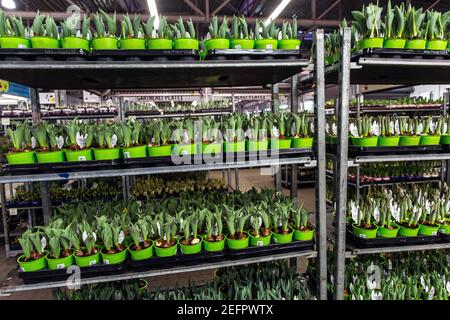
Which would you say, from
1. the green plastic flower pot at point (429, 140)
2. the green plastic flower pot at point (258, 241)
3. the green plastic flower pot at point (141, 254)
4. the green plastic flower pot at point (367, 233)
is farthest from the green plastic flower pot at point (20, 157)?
the green plastic flower pot at point (429, 140)

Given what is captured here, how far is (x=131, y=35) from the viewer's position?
5.82 feet

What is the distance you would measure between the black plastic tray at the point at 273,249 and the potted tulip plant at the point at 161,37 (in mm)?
1333

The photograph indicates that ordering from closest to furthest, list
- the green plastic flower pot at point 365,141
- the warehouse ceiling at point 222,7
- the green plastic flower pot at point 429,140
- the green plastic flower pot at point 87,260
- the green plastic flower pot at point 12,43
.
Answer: the green plastic flower pot at point 12,43
the green plastic flower pot at point 87,260
the green plastic flower pot at point 365,141
the green plastic flower pot at point 429,140
the warehouse ceiling at point 222,7

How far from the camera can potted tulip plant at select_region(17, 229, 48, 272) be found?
162 centimetres

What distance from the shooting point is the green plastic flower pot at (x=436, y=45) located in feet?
6.41

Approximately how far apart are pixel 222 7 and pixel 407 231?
613 cm

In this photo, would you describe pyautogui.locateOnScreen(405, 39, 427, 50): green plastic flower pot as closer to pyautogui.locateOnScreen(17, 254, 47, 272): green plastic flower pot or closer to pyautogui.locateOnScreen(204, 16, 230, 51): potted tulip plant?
pyautogui.locateOnScreen(204, 16, 230, 51): potted tulip plant

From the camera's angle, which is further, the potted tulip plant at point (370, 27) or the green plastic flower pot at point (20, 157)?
the potted tulip plant at point (370, 27)

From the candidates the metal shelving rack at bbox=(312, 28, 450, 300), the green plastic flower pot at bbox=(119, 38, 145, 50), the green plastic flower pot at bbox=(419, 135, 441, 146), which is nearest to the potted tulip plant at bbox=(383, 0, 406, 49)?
the metal shelving rack at bbox=(312, 28, 450, 300)

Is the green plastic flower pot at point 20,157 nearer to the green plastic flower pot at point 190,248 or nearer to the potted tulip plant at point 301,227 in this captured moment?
the green plastic flower pot at point 190,248

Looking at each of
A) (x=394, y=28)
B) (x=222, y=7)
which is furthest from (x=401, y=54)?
(x=222, y=7)

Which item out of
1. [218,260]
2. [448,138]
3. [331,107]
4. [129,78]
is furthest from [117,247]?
[331,107]

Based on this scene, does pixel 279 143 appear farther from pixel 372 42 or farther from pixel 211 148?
pixel 372 42

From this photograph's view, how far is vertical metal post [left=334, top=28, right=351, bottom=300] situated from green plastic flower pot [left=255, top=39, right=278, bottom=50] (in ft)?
1.37
